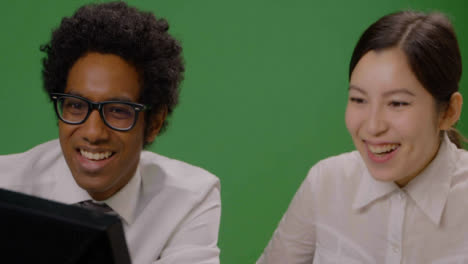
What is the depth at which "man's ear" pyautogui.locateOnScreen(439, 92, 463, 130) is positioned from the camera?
4.06 ft

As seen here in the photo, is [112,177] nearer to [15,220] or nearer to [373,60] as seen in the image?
[373,60]

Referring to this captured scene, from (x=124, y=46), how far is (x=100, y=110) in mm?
164

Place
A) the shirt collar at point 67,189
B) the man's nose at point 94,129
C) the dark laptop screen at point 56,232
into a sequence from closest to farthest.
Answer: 1. the dark laptop screen at point 56,232
2. the man's nose at point 94,129
3. the shirt collar at point 67,189

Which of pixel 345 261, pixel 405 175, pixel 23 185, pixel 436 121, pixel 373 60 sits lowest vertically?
pixel 345 261

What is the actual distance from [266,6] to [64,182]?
3.75ft

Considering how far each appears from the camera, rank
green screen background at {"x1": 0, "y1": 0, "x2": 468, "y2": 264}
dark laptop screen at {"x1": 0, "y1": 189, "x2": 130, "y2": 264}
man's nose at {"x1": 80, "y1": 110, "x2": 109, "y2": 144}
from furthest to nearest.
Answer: green screen background at {"x1": 0, "y1": 0, "x2": 468, "y2": 264} → man's nose at {"x1": 80, "y1": 110, "x2": 109, "y2": 144} → dark laptop screen at {"x1": 0, "y1": 189, "x2": 130, "y2": 264}

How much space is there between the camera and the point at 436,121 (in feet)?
4.01

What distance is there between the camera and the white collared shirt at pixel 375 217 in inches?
51.6

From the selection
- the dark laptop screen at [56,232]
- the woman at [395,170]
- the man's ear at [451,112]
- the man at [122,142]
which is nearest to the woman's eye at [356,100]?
the woman at [395,170]

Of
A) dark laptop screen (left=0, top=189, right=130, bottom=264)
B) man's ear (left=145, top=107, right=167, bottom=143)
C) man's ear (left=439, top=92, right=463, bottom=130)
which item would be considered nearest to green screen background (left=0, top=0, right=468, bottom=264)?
man's ear (left=145, top=107, right=167, bottom=143)

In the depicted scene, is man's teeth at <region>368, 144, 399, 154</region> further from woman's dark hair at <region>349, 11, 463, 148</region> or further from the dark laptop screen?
the dark laptop screen

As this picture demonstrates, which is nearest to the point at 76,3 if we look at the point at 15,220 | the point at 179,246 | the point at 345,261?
the point at 179,246

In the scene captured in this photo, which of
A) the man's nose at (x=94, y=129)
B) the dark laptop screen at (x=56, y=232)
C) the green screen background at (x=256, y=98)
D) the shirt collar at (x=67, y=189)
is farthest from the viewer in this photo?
the green screen background at (x=256, y=98)

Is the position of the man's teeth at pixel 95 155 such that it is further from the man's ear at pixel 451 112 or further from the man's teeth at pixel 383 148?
the man's ear at pixel 451 112
